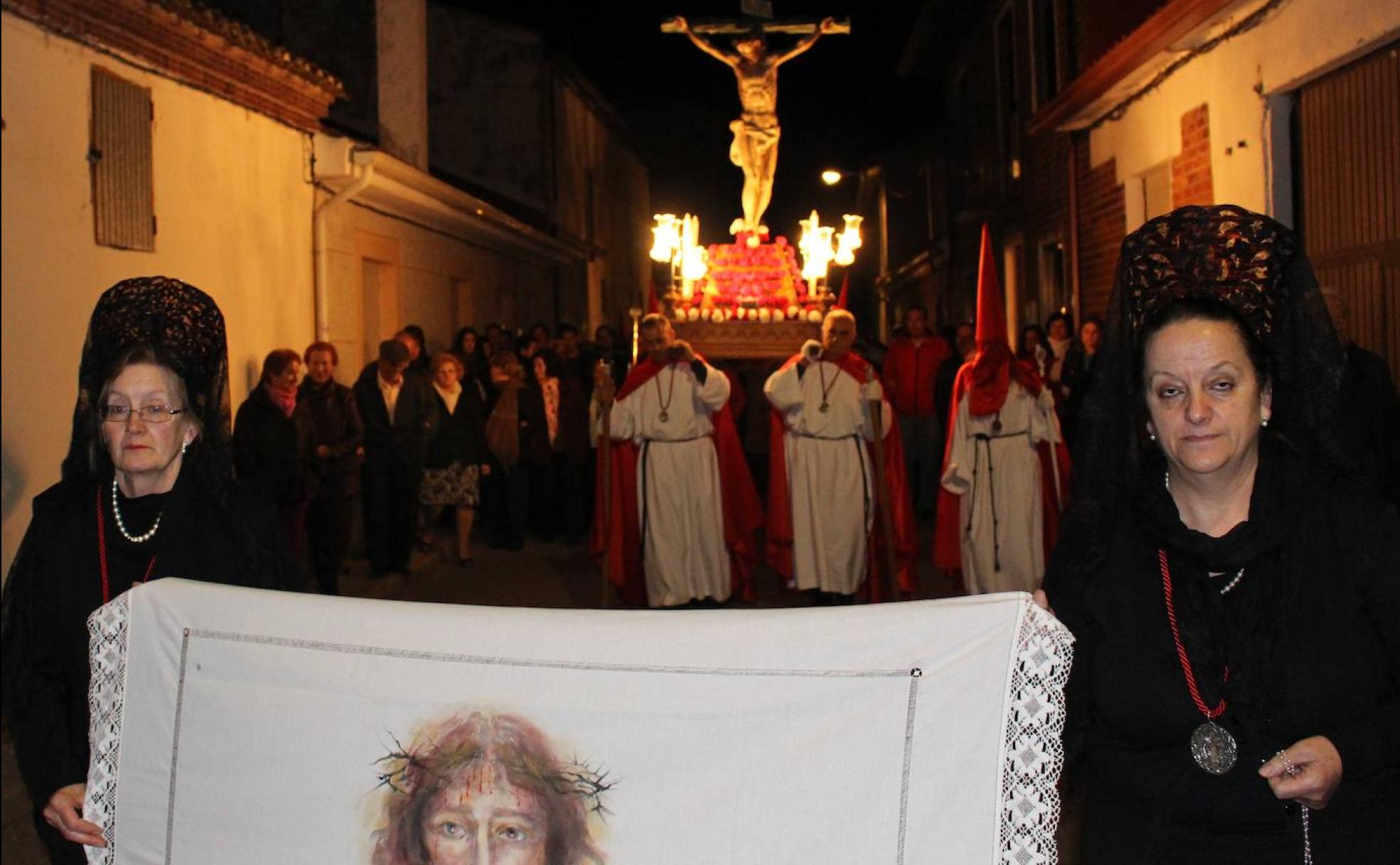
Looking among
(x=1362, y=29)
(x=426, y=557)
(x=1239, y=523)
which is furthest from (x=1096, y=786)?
(x=426, y=557)

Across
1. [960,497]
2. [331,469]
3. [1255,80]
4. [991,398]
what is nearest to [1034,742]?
[991,398]

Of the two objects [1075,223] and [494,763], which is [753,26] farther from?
[494,763]

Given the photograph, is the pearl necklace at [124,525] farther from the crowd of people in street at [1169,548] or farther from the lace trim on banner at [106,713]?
the lace trim on banner at [106,713]

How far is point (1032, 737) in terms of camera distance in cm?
234

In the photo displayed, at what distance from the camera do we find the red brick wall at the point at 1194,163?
9188 mm

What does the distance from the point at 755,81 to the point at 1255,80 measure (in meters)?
6.64

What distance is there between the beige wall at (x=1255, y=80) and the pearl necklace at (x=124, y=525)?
563cm

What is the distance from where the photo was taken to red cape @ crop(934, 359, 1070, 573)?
8680 mm

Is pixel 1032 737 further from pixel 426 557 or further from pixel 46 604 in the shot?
pixel 426 557

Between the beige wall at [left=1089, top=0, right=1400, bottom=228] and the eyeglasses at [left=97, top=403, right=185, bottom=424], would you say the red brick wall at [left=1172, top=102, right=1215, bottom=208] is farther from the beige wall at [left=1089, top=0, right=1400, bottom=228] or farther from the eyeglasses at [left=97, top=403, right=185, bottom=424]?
the eyeglasses at [left=97, top=403, right=185, bottom=424]

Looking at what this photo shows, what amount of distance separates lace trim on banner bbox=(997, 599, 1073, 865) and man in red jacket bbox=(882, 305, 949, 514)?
36.9 feet

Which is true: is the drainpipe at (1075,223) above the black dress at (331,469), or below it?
above

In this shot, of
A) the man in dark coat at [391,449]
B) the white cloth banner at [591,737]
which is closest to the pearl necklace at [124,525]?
the white cloth banner at [591,737]

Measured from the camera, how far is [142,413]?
2.94m
